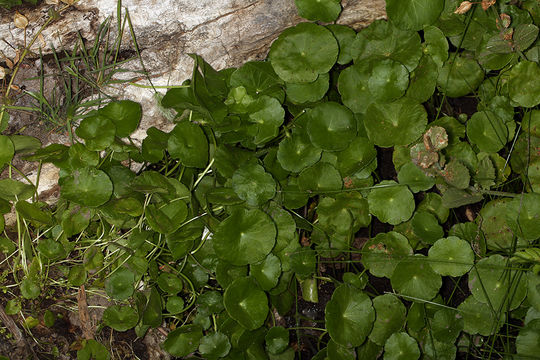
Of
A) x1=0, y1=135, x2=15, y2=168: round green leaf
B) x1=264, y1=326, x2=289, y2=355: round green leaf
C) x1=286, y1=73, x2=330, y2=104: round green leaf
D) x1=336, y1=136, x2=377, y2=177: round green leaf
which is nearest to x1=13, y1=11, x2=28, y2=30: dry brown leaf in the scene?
x1=0, y1=135, x2=15, y2=168: round green leaf

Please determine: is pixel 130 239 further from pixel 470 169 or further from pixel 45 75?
pixel 470 169

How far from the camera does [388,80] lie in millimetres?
1593

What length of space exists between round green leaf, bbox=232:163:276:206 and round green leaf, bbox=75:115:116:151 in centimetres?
47

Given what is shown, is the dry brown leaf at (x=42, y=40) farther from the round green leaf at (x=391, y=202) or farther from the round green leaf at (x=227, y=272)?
the round green leaf at (x=391, y=202)

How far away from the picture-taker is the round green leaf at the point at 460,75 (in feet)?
5.51

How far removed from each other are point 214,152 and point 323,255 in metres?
0.58

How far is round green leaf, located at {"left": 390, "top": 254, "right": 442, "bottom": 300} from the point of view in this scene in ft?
5.28

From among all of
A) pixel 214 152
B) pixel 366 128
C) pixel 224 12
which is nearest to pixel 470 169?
pixel 366 128

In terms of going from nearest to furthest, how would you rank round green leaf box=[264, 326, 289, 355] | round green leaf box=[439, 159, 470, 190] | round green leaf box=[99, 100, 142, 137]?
round green leaf box=[439, 159, 470, 190] < round green leaf box=[99, 100, 142, 137] < round green leaf box=[264, 326, 289, 355]

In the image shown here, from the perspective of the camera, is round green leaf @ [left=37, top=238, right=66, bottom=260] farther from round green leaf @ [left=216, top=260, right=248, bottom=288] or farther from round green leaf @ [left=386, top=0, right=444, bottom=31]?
round green leaf @ [left=386, top=0, right=444, bottom=31]

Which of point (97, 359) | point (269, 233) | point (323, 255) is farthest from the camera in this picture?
point (97, 359)

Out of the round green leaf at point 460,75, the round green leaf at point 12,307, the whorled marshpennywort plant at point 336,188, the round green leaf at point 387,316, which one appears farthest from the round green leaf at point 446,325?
the round green leaf at point 12,307

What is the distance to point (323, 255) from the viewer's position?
173 cm

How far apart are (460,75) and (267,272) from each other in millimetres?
1042
